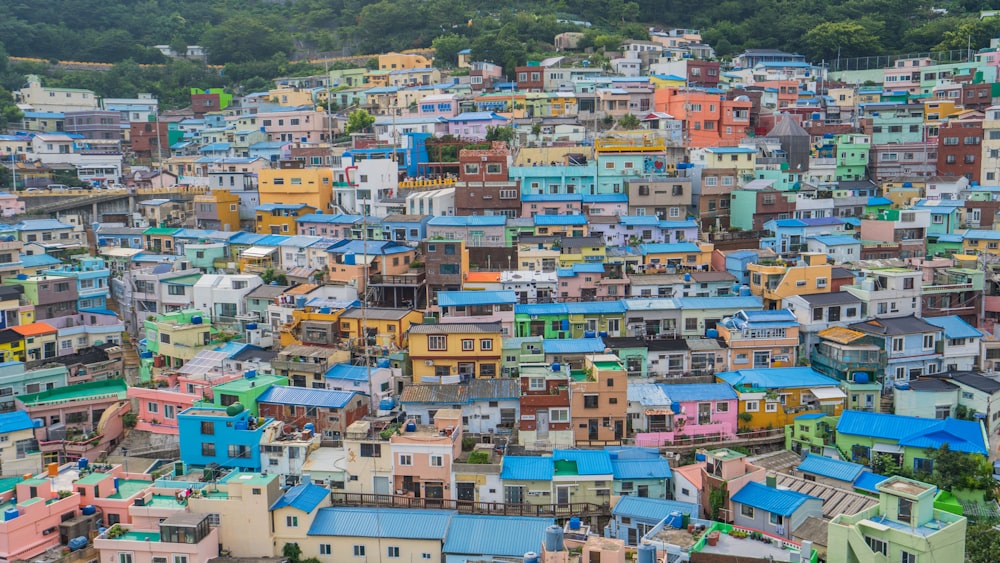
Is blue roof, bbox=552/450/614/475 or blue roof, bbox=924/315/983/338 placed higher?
blue roof, bbox=924/315/983/338

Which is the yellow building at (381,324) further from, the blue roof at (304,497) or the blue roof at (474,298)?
the blue roof at (304,497)

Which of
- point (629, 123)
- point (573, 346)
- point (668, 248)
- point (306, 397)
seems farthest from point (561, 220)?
point (306, 397)

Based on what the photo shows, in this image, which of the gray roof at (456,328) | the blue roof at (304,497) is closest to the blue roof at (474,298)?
the gray roof at (456,328)

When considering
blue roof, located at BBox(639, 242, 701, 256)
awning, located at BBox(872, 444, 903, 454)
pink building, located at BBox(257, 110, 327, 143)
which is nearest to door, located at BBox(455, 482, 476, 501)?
awning, located at BBox(872, 444, 903, 454)

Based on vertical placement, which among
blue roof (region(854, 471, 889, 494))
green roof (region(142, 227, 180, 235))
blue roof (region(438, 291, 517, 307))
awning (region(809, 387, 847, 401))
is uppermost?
green roof (region(142, 227, 180, 235))

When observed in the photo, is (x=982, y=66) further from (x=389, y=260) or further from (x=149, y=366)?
(x=149, y=366)

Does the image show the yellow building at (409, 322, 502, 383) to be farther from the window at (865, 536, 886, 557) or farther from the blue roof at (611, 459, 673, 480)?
the window at (865, 536, 886, 557)

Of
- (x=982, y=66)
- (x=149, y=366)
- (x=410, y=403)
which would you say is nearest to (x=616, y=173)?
(x=410, y=403)
